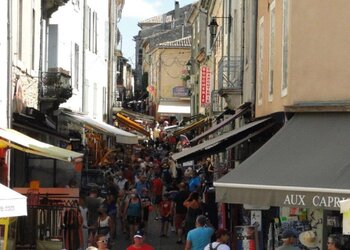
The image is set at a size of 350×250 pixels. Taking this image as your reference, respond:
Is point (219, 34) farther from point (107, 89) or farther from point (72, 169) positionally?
point (72, 169)

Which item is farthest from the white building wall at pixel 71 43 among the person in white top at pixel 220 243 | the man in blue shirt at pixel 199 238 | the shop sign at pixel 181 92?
the shop sign at pixel 181 92

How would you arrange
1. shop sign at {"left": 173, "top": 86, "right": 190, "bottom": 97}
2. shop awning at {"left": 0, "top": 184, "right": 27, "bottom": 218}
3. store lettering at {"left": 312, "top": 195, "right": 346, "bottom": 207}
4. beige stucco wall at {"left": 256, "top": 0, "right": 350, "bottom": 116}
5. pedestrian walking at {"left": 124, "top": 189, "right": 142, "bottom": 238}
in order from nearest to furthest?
shop awning at {"left": 0, "top": 184, "right": 27, "bottom": 218} → store lettering at {"left": 312, "top": 195, "right": 346, "bottom": 207} → beige stucco wall at {"left": 256, "top": 0, "right": 350, "bottom": 116} → pedestrian walking at {"left": 124, "top": 189, "right": 142, "bottom": 238} → shop sign at {"left": 173, "top": 86, "right": 190, "bottom": 97}

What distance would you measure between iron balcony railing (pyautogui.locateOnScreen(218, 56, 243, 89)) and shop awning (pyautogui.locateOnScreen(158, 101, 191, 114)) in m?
46.7

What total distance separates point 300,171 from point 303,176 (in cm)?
24

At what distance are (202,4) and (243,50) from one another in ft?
95.2

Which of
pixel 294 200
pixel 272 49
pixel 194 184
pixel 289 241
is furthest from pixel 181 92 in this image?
pixel 294 200

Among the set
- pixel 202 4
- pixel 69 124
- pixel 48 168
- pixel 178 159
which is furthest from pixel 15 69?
pixel 202 4

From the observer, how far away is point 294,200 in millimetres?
12570

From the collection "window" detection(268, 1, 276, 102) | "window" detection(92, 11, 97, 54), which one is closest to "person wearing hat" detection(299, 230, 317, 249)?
"window" detection(268, 1, 276, 102)

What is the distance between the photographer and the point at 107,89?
48.5 metres

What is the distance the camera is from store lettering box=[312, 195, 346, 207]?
39.7 ft

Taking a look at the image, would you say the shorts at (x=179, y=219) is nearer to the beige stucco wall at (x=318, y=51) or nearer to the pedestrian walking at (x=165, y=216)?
the pedestrian walking at (x=165, y=216)

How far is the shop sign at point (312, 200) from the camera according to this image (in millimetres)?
12102

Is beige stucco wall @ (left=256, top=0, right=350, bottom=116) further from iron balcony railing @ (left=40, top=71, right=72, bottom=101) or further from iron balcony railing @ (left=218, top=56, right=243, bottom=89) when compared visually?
iron balcony railing @ (left=40, top=71, right=72, bottom=101)
